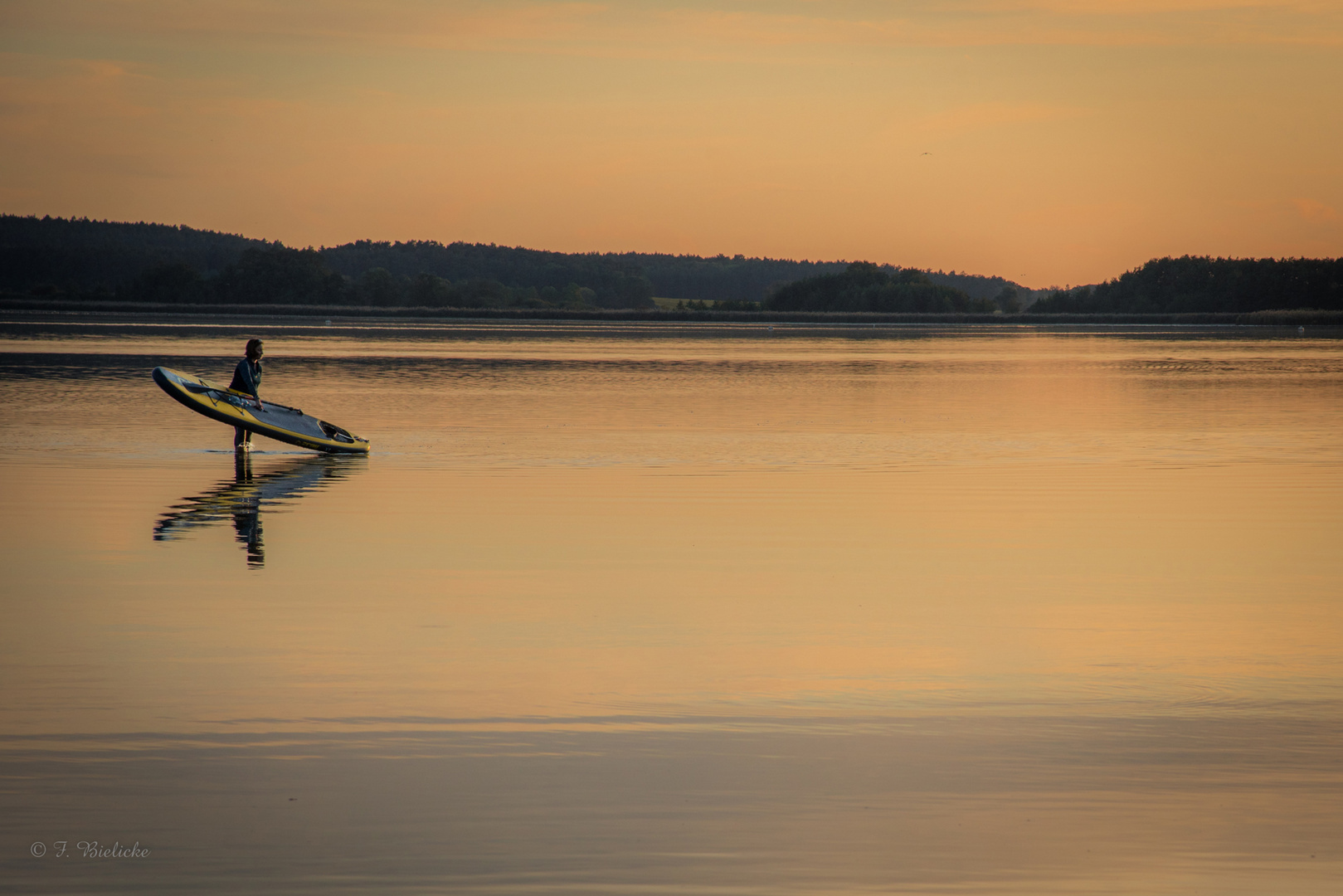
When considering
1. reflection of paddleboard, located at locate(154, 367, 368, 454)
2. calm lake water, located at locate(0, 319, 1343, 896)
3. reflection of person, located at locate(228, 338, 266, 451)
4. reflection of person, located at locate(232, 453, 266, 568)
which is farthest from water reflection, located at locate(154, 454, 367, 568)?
reflection of person, located at locate(228, 338, 266, 451)

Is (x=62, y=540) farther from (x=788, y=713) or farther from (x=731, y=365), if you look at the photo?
(x=731, y=365)

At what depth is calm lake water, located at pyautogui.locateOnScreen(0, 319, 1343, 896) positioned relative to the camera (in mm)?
6285

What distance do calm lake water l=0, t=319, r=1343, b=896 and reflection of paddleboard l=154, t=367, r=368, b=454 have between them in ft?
1.59

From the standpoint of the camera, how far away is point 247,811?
6.62 metres

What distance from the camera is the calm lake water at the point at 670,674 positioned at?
6285mm

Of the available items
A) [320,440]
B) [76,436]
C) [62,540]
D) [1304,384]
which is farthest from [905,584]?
[1304,384]

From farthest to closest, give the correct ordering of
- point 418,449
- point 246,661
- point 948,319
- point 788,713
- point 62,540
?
point 948,319, point 418,449, point 62,540, point 246,661, point 788,713

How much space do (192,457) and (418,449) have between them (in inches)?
140

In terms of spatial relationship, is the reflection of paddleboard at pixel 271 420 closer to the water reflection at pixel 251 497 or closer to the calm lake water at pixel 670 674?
the water reflection at pixel 251 497

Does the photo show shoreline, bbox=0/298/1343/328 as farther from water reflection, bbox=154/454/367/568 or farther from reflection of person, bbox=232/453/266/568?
Answer: reflection of person, bbox=232/453/266/568

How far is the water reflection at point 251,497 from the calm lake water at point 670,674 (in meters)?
0.10

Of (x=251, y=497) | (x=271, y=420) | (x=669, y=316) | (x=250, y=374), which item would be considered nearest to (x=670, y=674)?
(x=251, y=497)

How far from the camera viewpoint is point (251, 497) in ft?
58.5

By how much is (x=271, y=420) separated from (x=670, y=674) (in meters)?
15.8
